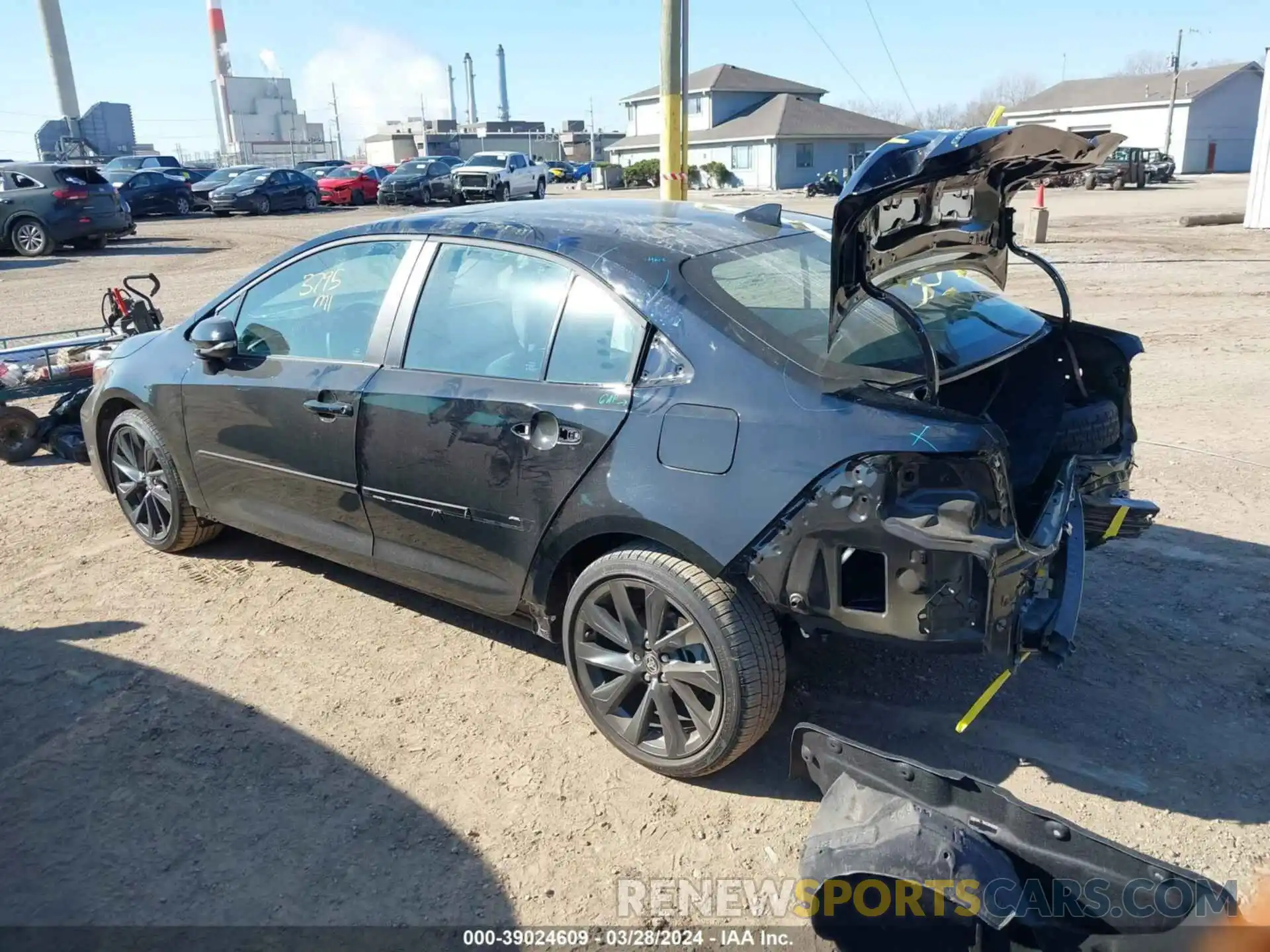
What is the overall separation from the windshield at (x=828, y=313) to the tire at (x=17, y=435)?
551 cm

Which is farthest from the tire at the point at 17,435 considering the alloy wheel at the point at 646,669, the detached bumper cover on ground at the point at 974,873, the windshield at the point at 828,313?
the detached bumper cover on ground at the point at 974,873

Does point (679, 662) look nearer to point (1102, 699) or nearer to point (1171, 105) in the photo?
point (1102, 699)

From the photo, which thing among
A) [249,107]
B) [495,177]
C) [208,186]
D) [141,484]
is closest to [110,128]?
[249,107]

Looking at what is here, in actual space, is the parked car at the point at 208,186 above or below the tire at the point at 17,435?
above

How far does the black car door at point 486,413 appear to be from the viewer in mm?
3256

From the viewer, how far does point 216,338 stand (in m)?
4.22

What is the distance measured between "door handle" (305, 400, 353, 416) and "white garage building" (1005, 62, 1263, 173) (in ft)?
208

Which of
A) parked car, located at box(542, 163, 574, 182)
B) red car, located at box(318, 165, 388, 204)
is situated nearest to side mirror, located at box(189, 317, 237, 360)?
red car, located at box(318, 165, 388, 204)

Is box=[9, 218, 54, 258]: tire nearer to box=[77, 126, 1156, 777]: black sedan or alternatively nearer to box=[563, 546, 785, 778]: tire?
box=[77, 126, 1156, 777]: black sedan

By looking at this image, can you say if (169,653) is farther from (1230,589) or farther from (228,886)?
(1230,589)

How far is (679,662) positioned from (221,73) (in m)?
117

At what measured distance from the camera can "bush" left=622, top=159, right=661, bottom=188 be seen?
5169cm

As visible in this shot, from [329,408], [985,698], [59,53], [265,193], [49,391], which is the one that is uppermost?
[59,53]

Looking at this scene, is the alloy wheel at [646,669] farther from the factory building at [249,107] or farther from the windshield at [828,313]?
the factory building at [249,107]
